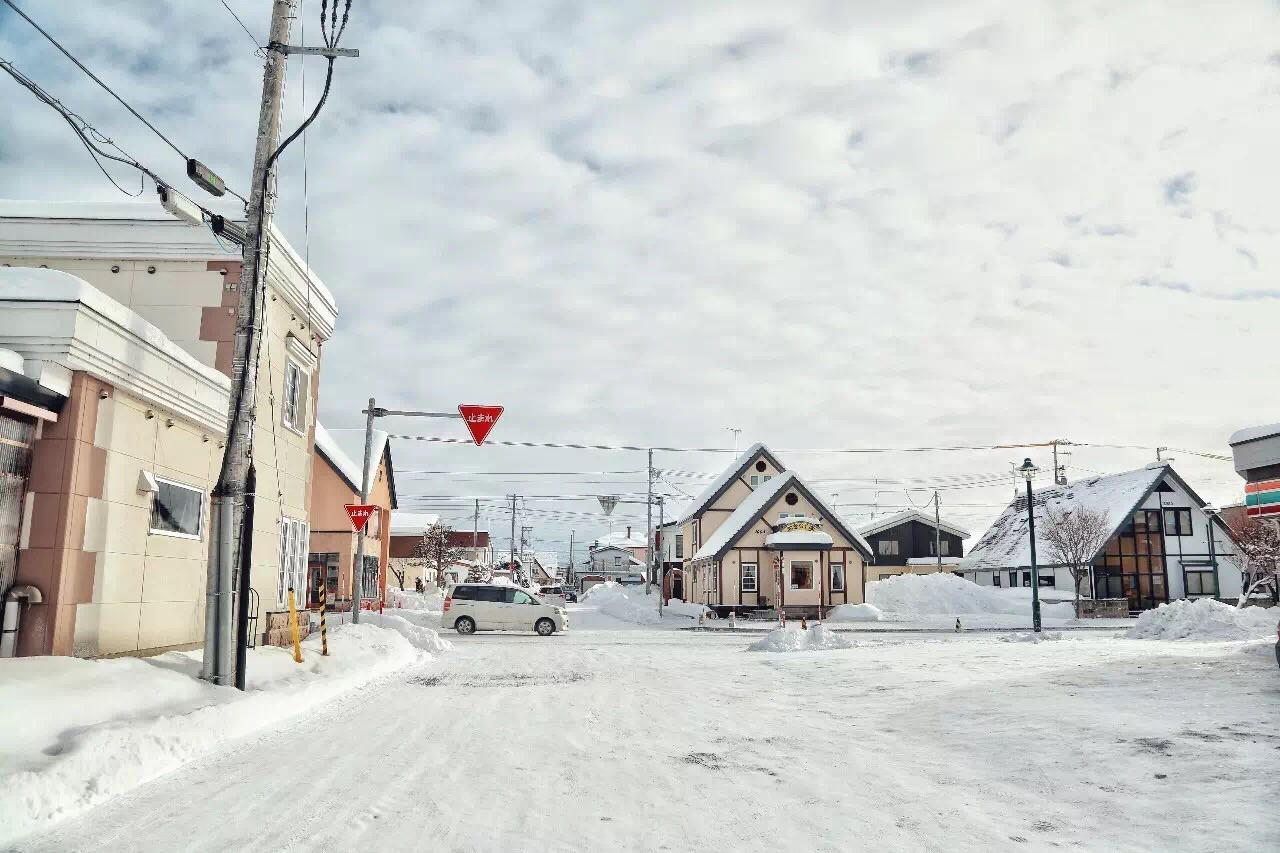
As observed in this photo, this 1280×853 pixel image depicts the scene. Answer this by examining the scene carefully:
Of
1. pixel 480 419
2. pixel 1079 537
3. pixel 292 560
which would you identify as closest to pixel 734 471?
pixel 1079 537

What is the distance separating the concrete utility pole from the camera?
10945mm

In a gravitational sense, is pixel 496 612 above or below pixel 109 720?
below

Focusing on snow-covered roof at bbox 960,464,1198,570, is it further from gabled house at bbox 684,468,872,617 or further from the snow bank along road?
the snow bank along road

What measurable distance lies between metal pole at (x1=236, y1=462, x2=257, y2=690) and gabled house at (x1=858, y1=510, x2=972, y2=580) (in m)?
63.1

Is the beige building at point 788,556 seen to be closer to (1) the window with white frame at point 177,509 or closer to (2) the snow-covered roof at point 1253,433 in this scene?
(2) the snow-covered roof at point 1253,433

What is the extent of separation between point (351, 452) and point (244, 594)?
3378 centimetres

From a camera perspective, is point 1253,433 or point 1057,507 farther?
point 1057,507

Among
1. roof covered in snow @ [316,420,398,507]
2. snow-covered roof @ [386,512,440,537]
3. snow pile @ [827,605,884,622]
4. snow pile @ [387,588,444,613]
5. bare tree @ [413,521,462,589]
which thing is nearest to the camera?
roof covered in snow @ [316,420,398,507]

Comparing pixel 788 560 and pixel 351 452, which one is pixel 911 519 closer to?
pixel 788 560

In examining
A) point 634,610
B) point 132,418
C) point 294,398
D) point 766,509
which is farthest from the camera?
point 634,610

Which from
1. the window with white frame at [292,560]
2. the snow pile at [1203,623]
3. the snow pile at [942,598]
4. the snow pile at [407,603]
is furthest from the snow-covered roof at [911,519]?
the window with white frame at [292,560]

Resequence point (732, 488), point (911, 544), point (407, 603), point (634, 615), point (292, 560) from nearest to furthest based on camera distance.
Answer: point (292, 560) < point (407, 603) < point (634, 615) < point (732, 488) < point (911, 544)

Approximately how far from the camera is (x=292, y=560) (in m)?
18.5

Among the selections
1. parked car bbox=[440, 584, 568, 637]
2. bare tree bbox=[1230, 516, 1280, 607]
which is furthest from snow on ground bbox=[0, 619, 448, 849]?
bare tree bbox=[1230, 516, 1280, 607]
